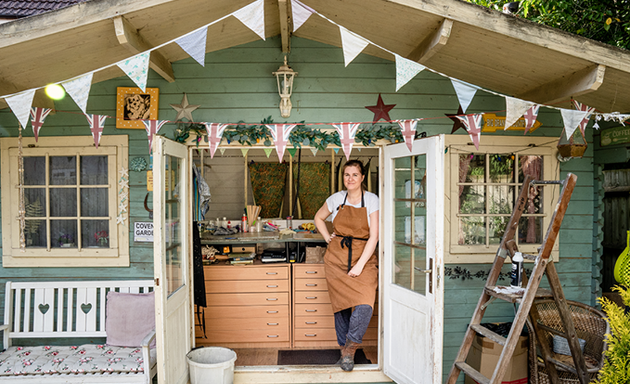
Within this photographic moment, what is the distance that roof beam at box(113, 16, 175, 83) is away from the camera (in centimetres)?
253

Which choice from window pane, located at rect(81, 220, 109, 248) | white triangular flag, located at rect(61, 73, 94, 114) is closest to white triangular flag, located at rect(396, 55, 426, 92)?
white triangular flag, located at rect(61, 73, 94, 114)

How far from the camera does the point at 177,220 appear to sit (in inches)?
135

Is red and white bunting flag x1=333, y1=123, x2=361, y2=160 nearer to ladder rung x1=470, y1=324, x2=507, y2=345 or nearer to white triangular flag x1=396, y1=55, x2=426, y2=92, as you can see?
white triangular flag x1=396, y1=55, x2=426, y2=92

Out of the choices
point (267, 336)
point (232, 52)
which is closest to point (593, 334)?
point (267, 336)

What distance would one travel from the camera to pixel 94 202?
386 centimetres

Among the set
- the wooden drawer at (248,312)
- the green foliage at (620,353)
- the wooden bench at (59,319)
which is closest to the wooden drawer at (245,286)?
the wooden drawer at (248,312)

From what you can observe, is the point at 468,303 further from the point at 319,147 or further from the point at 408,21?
the point at 408,21

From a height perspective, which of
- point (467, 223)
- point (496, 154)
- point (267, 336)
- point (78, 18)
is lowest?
point (267, 336)

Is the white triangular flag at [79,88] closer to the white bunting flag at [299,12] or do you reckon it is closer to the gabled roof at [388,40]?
the gabled roof at [388,40]

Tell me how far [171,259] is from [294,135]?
153cm

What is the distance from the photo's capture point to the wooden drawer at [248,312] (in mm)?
4379

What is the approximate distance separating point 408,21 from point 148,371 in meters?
3.22

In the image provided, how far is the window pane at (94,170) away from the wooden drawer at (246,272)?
4.66ft

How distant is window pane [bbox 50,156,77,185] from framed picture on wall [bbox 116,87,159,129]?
0.61 meters
